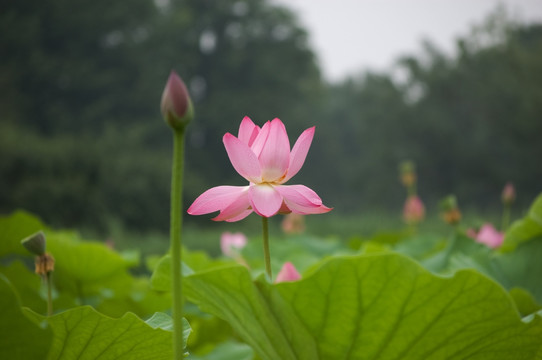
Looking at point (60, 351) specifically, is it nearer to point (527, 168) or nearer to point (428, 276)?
point (428, 276)

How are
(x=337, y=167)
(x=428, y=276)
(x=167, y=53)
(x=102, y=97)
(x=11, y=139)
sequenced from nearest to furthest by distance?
(x=428, y=276) < (x=11, y=139) < (x=102, y=97) < (x=167, y=53) < (x=337, y=167)

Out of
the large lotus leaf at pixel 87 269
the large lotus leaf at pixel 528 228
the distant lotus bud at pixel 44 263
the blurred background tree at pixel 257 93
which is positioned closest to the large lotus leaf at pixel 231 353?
the large lotus leaf at pixel 87 269

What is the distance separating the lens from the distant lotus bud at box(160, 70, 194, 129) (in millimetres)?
361

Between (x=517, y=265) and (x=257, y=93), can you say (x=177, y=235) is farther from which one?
(x=257, y=93)

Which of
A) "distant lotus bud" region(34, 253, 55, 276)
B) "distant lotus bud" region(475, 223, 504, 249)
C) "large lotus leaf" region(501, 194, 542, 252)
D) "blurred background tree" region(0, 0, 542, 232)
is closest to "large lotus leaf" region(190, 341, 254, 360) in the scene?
"distant lotus bud" region(34, 253, 55, 276)

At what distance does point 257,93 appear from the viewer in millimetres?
17516

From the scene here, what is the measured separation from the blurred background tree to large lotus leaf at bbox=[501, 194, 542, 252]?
383 inches

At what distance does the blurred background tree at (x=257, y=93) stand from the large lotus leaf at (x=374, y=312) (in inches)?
397

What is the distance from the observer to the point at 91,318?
0.46 meters

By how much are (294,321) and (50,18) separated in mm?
15632

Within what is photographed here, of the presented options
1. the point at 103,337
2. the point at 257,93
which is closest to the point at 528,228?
the point at 103,337

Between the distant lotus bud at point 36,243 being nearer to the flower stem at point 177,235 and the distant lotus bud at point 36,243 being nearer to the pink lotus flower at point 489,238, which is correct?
the flower stem at point 177,235

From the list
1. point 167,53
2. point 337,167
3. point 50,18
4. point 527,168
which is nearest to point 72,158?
point 50,18

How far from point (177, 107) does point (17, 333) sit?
0.20 meters
